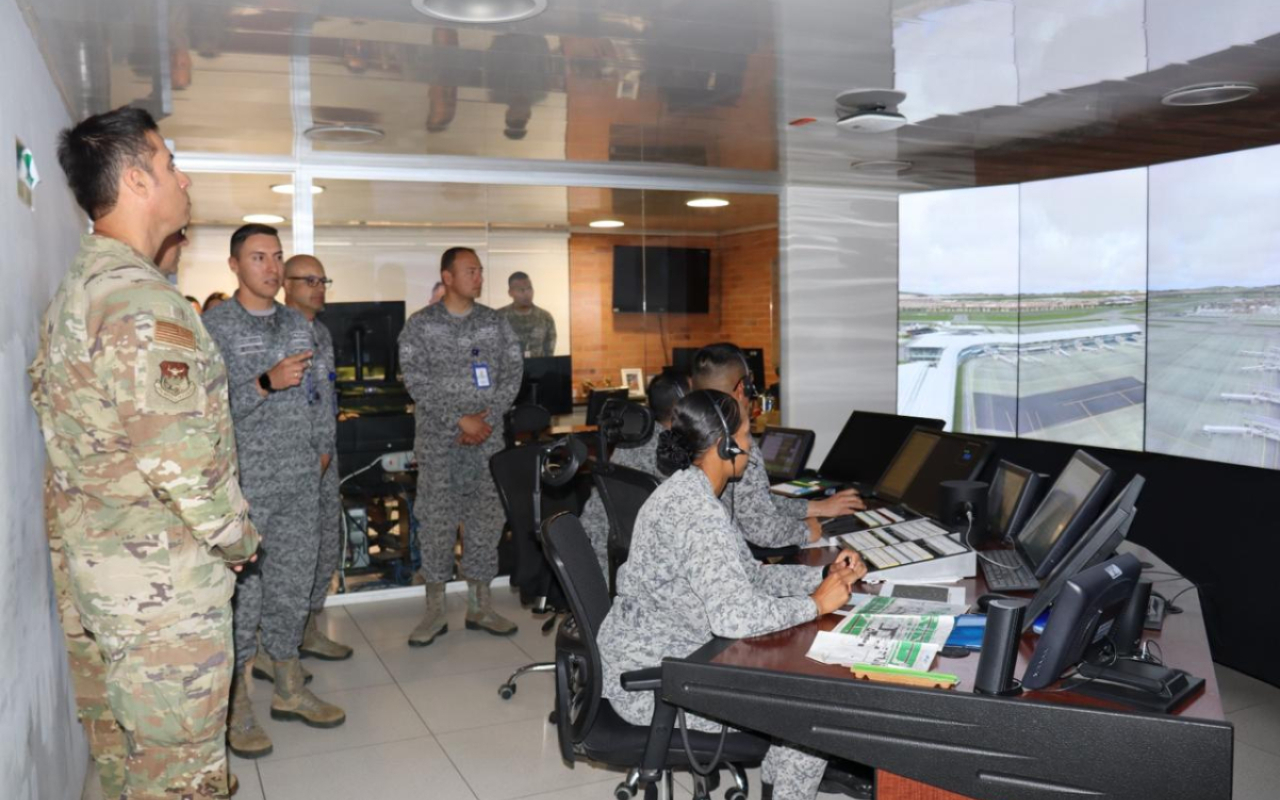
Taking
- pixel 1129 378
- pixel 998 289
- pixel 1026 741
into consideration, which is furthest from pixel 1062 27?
pixel 1129 378

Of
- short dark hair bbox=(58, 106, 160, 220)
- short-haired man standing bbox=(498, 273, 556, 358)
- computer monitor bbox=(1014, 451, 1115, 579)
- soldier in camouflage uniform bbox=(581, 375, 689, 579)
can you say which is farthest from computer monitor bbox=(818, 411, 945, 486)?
short dark hair bbox=(58, 106, 160, 220)

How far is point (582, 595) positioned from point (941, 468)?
5.50 feet

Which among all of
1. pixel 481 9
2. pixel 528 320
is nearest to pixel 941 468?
pixel 481 9

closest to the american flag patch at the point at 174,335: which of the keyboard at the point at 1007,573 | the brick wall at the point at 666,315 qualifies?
the keyboard at the point at 1007,573

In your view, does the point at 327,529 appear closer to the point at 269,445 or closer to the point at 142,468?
the point at 269,445

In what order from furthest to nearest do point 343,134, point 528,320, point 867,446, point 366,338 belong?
point 528,320 < point 366,338 < point 343,134 < point 867,446

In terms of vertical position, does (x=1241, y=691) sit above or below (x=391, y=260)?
below

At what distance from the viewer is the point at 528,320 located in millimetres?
6000

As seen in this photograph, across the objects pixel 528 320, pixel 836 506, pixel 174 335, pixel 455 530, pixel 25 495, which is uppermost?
pixel 528 320

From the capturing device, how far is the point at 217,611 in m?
2.16

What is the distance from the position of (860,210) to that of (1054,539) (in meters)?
4.99

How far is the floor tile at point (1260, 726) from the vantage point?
139 inches

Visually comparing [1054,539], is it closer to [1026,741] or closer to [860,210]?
[1026,741]

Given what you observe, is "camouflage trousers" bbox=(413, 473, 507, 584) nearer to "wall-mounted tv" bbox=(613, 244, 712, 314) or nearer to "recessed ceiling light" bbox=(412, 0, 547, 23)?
"wall-mounted tv" bbox=(613, 244, 712, 314)
